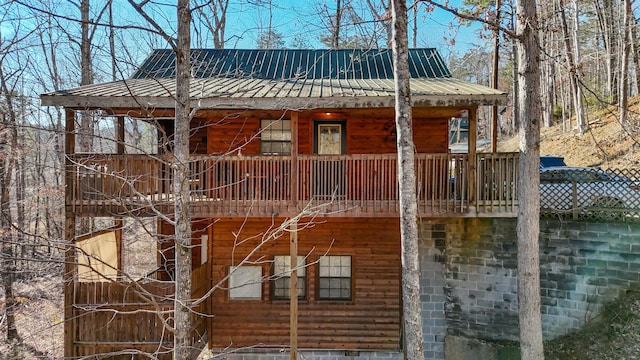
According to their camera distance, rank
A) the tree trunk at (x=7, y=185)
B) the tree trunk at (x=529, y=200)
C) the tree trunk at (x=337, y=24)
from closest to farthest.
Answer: the tree trunk at (x=529, y=200), the tree trunk at (x=337, y=24), the tree trunk at (x=7, y=185)

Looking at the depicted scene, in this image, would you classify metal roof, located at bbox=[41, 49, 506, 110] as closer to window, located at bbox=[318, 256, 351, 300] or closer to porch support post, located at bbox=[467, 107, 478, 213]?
porch support post, located at bbox=[467, 107, 478, 213]

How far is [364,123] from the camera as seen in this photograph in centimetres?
952

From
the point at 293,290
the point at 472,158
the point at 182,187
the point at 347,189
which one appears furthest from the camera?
the point at 293,290

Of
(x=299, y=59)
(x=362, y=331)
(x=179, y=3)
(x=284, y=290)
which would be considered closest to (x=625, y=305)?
(x=362, y=331)

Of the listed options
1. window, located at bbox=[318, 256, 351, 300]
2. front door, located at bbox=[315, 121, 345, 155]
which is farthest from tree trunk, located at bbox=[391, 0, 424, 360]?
front door, located at bbox=[315, 121, 345, 155]

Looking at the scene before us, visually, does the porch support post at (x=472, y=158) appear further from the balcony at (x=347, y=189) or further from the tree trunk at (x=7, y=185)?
the tree trunk at (x=7, y=185)

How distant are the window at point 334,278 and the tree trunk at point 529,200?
4076 millimetres

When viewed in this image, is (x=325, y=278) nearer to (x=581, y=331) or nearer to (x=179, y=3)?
(x=581, y=331)

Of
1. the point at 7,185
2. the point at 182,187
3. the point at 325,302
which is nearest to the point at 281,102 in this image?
the point at 182,187

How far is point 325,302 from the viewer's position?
924cm

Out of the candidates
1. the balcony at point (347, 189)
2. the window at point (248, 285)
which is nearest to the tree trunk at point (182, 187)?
the balcony at point (347, 189)

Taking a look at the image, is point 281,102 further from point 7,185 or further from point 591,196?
point 7,185

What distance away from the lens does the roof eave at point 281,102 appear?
704 centimetres

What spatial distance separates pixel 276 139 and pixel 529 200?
5979 millimetres
